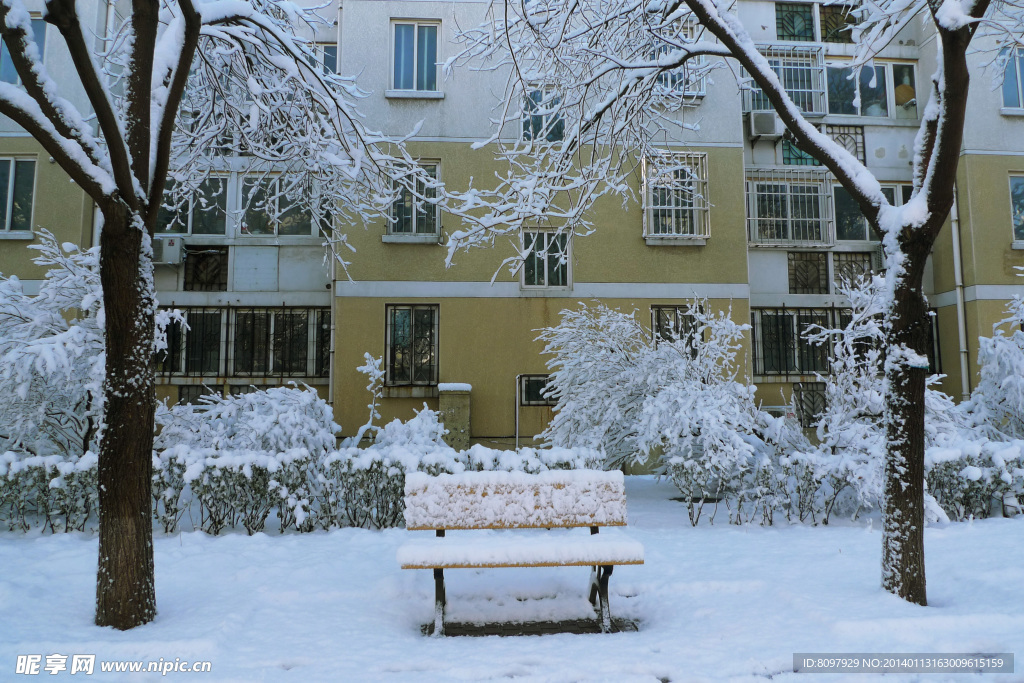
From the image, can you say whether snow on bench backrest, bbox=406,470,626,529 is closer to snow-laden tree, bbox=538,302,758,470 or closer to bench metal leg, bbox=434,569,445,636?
bench metal leg, bbox=434,569,445,636

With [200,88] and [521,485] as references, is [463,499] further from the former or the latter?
[200,88]

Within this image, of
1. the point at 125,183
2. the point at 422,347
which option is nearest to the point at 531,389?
the point at 422,347

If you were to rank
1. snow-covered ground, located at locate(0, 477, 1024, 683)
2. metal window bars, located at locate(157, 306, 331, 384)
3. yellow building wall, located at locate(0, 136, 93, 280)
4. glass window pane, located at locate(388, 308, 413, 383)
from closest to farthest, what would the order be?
1. snow-covered ground, located at locate(0, 477, 1024, 683)
2. yellow building wall, located at locate(0, 136, 93, 280)
3. glass window pane, located at locate(388, 308, 413, 383)
4. metal window bars, located at locate(157, 306, 331, 384)

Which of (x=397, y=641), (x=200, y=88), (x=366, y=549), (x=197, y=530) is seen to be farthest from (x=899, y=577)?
(x=200, y=88)

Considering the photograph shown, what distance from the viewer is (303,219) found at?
16375mm

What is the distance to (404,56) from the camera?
599 inches

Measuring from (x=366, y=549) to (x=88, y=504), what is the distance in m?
3.31

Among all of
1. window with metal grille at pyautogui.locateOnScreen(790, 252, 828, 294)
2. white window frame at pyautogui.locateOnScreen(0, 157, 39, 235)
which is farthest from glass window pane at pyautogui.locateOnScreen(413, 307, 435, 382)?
window with metal grille at pyautogui.locateOnScreen(790, 252, 828, 294)

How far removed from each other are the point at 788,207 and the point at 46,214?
16.1 m

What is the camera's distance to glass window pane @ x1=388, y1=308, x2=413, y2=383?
1466 cm

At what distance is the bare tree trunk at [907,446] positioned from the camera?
541 cm

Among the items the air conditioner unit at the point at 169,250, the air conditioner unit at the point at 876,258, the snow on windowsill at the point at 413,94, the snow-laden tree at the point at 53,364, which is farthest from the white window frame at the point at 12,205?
the air conditioner unit at the point at 876,258

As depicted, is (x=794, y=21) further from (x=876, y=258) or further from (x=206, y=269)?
(x=206, y=269)

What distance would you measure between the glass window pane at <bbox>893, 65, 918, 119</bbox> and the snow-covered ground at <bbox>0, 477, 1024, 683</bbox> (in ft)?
44.1
